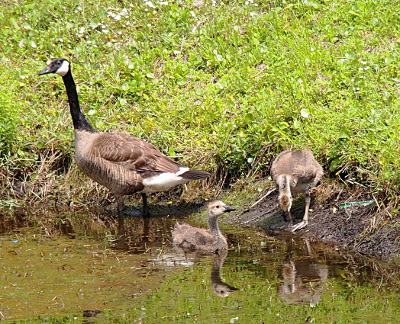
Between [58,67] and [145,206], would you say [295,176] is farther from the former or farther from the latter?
[58,67]

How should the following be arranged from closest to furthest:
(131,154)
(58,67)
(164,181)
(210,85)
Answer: (164,181), (131,154), (58,67), (210,85)

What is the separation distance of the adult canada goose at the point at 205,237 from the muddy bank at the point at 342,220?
0.87m

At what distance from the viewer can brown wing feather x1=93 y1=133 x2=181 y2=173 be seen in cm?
985

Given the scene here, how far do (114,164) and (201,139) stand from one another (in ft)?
4.41

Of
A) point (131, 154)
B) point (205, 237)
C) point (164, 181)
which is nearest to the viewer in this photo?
point (205, 237)

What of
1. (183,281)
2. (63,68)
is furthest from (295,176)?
(63,68)

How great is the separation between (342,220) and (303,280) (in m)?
1.81

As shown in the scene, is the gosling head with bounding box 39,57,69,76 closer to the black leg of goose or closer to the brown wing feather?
the brown wing feather

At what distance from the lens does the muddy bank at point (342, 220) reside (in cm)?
775

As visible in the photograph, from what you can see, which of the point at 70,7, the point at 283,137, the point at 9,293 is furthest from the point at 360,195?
the point at 70,7

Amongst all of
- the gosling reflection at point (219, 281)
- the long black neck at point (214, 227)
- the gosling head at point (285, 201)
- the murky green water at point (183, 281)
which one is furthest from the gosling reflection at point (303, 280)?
the long black neck at point (214, 227)

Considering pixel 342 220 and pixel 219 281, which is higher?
pixel 342 220

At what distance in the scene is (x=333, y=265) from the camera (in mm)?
7352

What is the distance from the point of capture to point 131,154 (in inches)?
391
